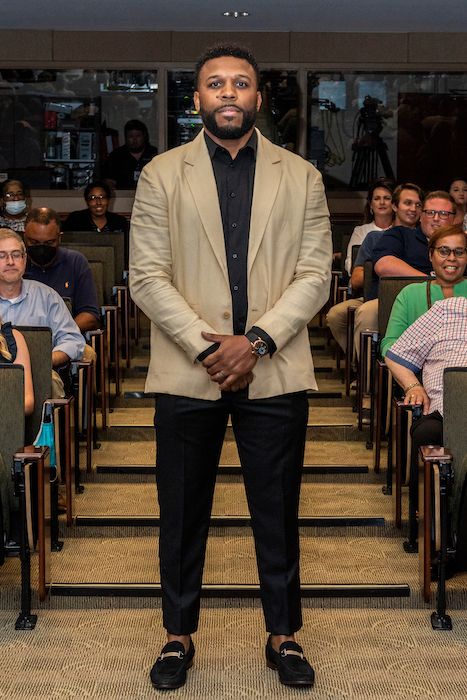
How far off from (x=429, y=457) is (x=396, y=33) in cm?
583

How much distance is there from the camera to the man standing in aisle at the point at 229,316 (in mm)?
1843

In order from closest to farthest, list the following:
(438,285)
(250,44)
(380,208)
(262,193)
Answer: (262,193) < (438,285) < (380,208) < (250,44)

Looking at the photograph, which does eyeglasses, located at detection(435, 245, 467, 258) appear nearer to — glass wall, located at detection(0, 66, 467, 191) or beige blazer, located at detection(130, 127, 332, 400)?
beige blazer, located at detection(130, 127, 332, 400)

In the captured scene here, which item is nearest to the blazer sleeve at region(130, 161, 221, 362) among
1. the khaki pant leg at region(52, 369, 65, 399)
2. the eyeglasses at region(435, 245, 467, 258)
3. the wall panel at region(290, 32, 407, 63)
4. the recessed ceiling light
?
the khaki pant leg at region(52, 369, 65, 399)

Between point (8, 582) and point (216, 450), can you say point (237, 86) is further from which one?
point (8, 582)

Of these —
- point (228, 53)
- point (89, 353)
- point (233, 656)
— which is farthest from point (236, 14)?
point (233, 656)

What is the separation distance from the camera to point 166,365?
1899 mm

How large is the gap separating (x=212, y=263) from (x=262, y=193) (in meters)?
0.20

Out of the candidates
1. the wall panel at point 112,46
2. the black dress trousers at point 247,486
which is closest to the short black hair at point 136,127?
the wall panel at point 112,46

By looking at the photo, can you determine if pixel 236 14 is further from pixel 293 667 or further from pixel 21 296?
pixel 293 667

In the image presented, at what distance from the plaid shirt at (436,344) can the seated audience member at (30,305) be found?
1274 mm

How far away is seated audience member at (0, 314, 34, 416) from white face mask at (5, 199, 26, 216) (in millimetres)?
3151

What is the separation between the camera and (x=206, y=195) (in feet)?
6.14

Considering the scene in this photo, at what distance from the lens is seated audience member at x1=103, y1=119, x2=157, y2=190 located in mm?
7387
